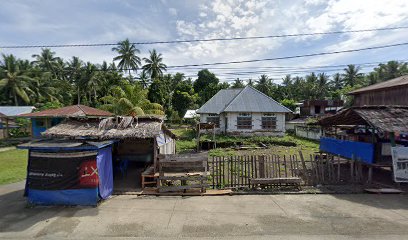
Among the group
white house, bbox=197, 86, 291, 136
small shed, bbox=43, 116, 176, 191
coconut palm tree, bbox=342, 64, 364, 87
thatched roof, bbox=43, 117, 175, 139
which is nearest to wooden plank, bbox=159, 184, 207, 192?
small shed, bbox=43, 116, 176, 191

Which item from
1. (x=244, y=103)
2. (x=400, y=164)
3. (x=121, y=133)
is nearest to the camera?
(x=121, y=133)

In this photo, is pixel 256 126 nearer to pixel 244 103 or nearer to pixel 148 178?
pixel 244 103

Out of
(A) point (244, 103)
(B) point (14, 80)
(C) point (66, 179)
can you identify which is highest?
(B) point (14, 80)

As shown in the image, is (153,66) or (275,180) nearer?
(275,180)

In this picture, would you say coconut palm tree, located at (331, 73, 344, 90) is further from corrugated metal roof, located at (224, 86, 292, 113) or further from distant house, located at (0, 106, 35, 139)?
distant house, located at (0, 106, 35, 139)

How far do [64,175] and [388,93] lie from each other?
76.3 ft

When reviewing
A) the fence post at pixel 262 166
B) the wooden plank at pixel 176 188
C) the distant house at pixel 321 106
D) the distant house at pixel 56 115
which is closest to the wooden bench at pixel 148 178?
the wooden plank at pixel 176 188

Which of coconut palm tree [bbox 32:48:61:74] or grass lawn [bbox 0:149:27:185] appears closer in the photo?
grass lawn [bbox 0:149:27:185]

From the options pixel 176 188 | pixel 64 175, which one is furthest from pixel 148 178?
pixel 64 175

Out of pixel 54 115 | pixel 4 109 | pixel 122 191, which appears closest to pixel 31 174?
pixel 122 191

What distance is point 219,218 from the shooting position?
6.94 m

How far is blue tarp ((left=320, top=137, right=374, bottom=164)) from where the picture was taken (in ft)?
35.5

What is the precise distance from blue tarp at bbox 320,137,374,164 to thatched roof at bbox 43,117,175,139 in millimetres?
9561

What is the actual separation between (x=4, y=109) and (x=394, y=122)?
39.4 m
